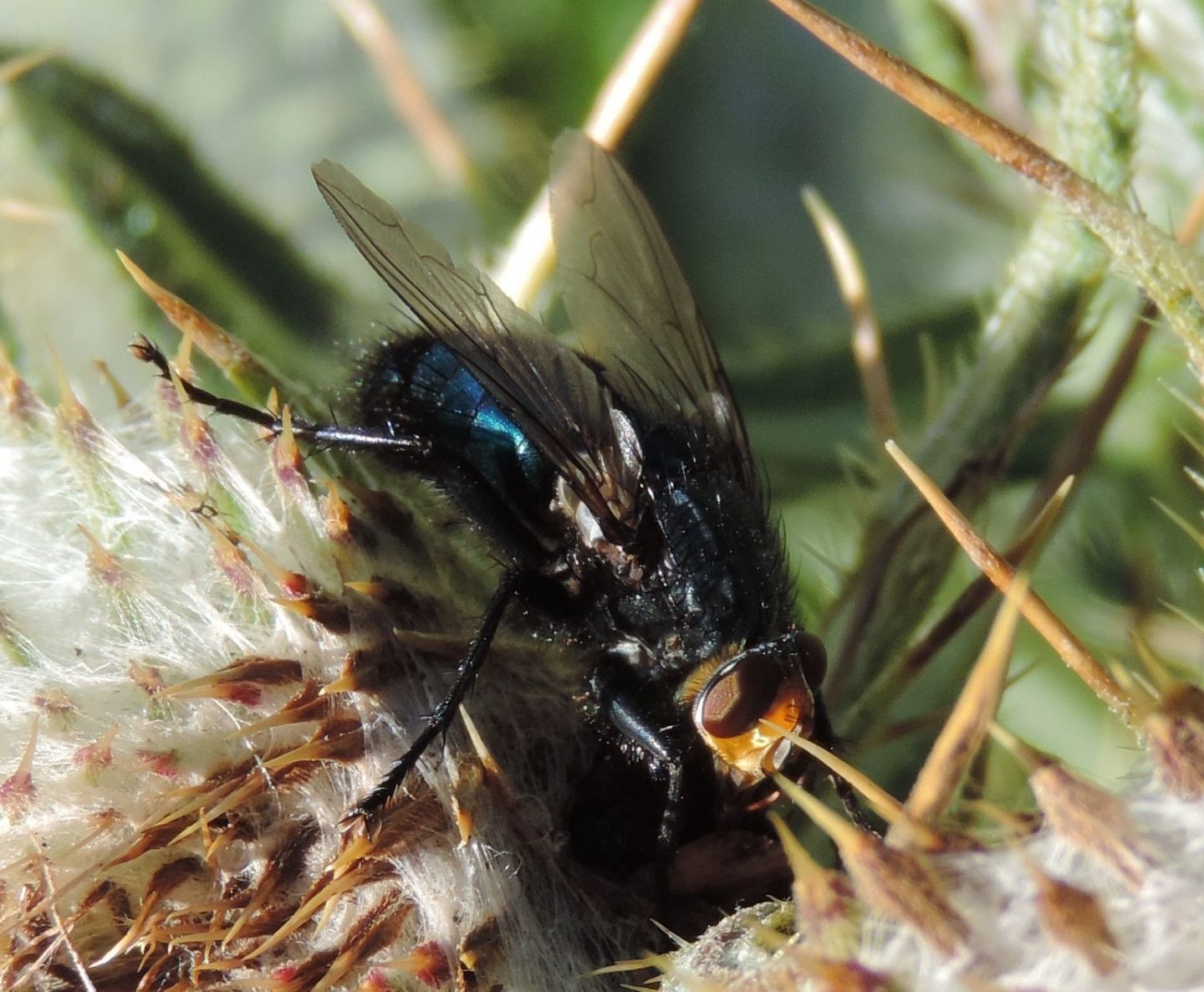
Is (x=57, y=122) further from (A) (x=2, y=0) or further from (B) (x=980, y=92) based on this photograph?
(B) (x=980, y=92)

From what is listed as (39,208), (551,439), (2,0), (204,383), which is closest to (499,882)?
(551,439)

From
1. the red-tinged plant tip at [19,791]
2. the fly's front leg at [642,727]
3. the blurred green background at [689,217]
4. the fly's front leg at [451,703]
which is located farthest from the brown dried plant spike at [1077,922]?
the red-tinged plant tip at [19,791]

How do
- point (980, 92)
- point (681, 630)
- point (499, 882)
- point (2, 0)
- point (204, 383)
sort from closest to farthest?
point (499, 882), point (681, 630), point (204, 383), point (2, 0), point (980, 92)

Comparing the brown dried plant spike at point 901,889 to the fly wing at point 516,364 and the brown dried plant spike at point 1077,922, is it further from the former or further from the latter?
the fly wing at point 516,364

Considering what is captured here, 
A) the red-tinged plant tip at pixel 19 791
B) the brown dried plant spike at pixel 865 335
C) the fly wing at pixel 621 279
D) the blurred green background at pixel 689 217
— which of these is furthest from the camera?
the brown dried plant spike at pixel 865 335

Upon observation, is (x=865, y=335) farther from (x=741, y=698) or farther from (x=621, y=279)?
(x=741, y=698)

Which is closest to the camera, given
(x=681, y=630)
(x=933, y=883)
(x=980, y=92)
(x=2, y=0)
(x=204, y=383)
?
(x=933, y=883)
